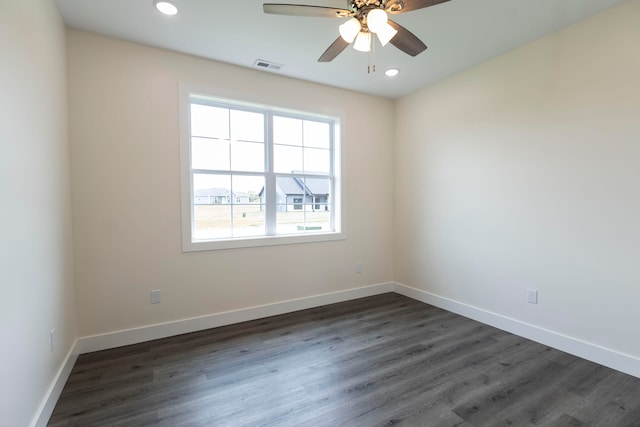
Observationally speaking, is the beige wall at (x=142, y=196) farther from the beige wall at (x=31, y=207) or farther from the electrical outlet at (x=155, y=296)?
the beige wall at (x=31, y=207)

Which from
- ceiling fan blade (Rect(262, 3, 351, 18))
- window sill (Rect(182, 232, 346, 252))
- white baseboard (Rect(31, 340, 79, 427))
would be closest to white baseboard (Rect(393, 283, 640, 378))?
window sill (Rect(182, 232, 346, 252))

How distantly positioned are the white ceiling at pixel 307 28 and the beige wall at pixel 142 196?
0.21 metres

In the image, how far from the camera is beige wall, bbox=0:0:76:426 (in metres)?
1.37

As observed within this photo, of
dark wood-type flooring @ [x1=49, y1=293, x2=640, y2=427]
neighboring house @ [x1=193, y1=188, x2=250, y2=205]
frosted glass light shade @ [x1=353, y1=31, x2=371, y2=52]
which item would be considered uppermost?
frosted glass light shade @ [x1=353, y1=31, x2=371, y2=52]

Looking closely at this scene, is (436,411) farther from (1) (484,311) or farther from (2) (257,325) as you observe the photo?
(2) (257,325)

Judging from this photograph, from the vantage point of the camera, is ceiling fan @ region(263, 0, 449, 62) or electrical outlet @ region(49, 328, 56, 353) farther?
electrical outlet @ region(49, 328, 56, 353)

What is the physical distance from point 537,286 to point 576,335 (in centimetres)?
45

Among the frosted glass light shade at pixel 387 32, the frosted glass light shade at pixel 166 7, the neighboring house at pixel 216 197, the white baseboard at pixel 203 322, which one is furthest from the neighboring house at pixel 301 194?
the frosted glass light shade at pixel 387 32

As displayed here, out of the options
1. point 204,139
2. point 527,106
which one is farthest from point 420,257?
point 204,139

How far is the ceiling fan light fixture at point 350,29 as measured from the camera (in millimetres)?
1702

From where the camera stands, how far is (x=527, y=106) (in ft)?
8.98

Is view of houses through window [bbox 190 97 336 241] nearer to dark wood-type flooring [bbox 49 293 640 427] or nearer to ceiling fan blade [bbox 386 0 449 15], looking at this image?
dark wood-type flooring [bbox 49 293 640 427]

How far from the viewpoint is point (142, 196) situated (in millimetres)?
2707

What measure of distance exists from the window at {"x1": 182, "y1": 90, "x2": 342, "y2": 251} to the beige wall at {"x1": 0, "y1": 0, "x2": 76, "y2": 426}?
0.96 meters
